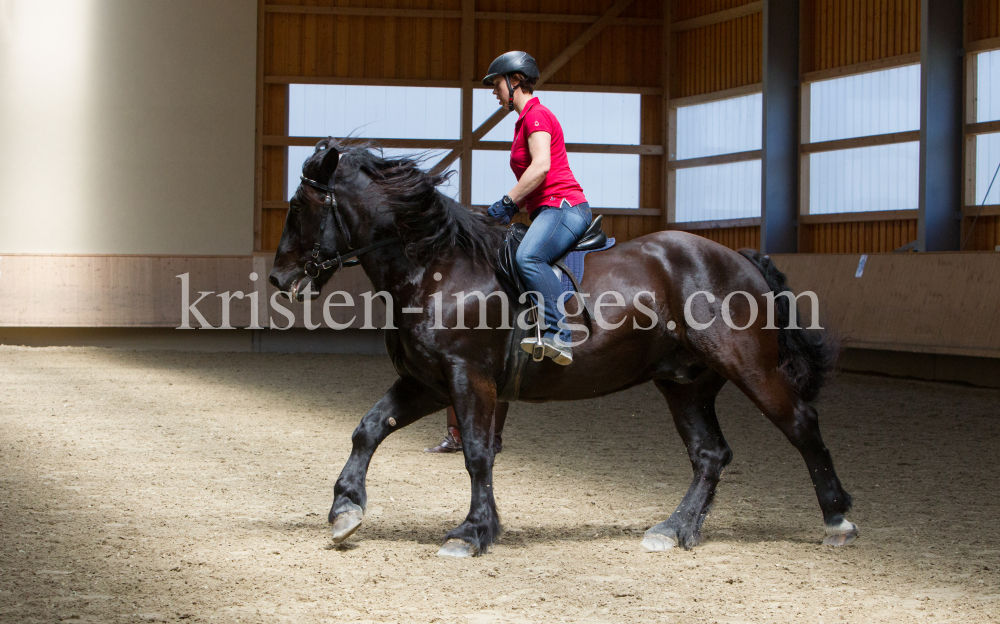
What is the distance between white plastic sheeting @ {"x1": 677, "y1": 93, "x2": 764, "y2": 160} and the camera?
16.9 metres

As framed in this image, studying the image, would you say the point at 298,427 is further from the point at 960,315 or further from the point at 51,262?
the point at 51,262

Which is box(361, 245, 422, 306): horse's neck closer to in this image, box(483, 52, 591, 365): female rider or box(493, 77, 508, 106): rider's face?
box(483, 52, 591, 365): female rider

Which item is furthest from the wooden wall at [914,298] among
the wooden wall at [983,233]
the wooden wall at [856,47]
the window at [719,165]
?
the window at [719,165]

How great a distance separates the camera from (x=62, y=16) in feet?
51.1

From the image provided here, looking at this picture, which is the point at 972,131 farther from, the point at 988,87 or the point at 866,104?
the point at 866,104

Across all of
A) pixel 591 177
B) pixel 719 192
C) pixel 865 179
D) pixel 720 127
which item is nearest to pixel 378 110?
pixel 591 177

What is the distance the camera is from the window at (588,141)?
694 inches

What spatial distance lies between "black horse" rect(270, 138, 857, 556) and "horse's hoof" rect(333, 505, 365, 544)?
0.02 m

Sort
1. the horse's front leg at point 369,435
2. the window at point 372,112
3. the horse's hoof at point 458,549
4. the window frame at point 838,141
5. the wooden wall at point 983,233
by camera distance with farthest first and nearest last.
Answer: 1. the window at point 372,112
2. the window frame at point 838,141
3. the wooden wall at point 983,233
4. the horse's front leg at point 369,435
5. the horse's hoof at point 458,549

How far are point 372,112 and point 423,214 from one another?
527 inches

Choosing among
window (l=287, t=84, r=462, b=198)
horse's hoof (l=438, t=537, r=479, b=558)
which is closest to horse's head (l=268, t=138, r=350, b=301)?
horse's hoof (l=438, t=537, r=479, b=558)

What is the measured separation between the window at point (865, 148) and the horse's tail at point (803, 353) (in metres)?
10.4

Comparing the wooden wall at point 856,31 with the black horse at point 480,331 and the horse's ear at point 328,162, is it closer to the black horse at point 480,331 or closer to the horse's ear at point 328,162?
the black horse at point 480,331

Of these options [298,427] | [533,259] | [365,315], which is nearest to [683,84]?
[365,315]
